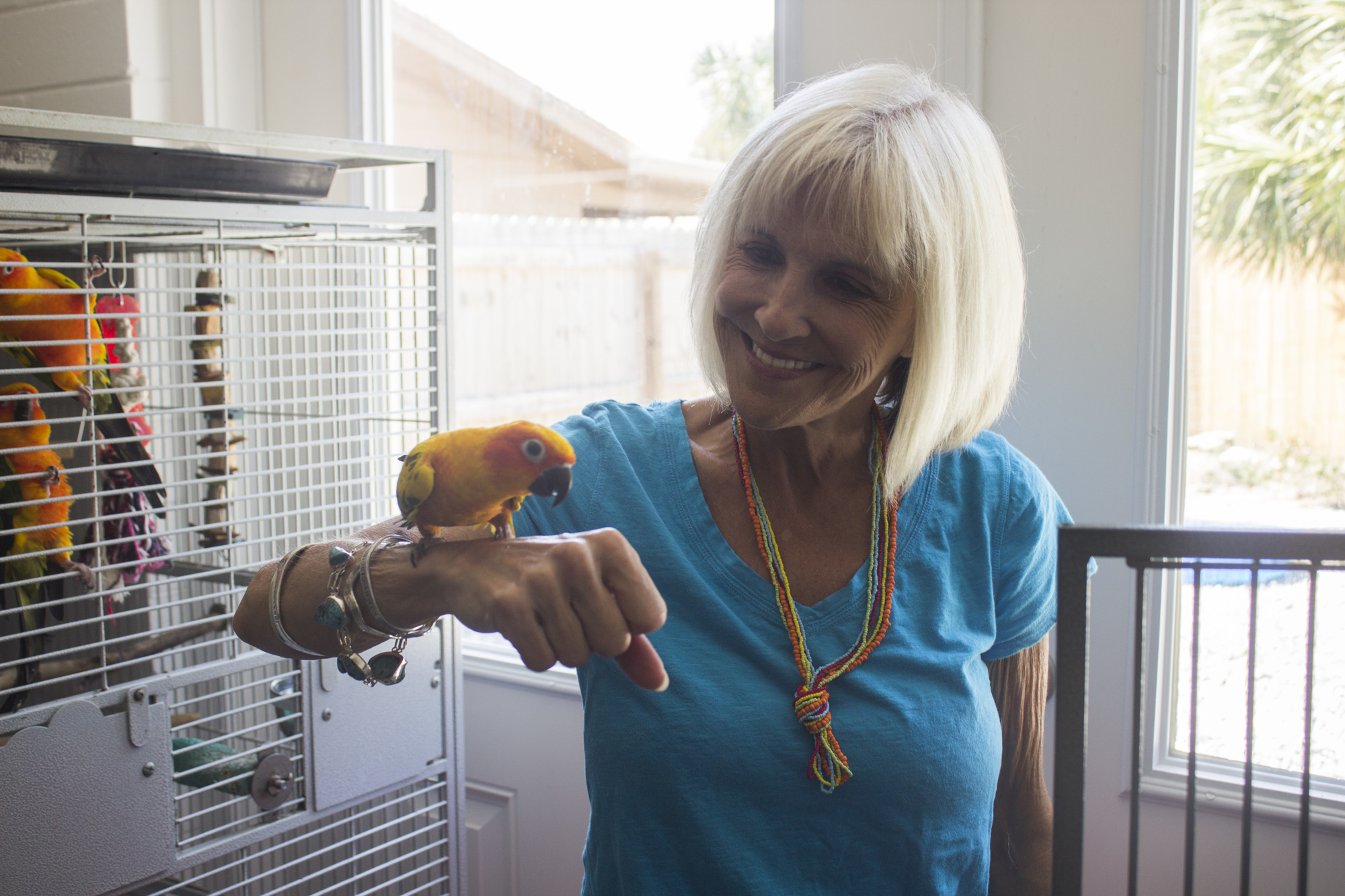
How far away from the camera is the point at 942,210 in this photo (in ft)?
2.52

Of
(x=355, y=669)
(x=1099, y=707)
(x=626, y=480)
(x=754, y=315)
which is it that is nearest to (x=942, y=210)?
(x=754, y=315)

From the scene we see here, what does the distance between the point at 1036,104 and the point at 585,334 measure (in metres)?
0.83

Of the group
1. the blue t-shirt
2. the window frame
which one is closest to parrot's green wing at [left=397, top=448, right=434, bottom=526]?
the blue t-shirt

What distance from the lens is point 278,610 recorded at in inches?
25.5

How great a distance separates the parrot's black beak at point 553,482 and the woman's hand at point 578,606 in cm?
3

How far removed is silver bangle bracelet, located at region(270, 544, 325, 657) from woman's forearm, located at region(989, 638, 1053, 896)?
647 millimetres

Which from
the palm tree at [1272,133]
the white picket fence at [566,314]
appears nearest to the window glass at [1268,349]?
the palm tree at [1272,133]

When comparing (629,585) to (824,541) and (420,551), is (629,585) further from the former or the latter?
(824,541)

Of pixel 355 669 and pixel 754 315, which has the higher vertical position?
pixel 754 315

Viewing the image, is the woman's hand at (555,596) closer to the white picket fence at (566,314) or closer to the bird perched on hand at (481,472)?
the bird perched on hand at (481,472)

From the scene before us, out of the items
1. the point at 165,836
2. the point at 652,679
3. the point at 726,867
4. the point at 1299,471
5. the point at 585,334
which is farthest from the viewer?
the point at 585,334

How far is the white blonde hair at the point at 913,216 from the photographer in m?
0.73

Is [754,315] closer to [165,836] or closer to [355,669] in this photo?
[355,669]

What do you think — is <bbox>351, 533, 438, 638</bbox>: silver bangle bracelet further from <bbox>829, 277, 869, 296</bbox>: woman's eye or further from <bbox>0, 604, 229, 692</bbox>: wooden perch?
<bbox>0, 604, 229, 692</bbox>: wooden perch
